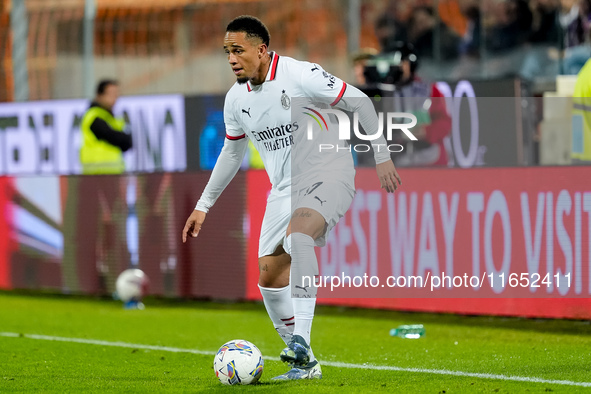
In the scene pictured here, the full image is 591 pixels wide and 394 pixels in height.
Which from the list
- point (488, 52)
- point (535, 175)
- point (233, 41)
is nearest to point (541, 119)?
point (535, 175)

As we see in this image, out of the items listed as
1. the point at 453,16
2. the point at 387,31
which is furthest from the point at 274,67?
the point at 387,31

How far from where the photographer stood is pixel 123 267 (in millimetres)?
11695

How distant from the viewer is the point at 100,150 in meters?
12.6

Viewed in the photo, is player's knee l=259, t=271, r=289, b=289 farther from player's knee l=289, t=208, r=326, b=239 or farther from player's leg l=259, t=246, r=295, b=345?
player's knee l=289, t=208, r=326, b=239

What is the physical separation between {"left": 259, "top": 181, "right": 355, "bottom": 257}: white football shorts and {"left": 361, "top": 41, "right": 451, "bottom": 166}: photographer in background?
16.3 ft

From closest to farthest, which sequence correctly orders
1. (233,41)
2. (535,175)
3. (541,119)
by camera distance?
(233,41)
(535,175)
(541,119)

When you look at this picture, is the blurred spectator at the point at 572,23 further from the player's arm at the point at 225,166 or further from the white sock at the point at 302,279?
the white sock at the point at 302,279

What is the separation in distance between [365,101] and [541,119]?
4944 mm

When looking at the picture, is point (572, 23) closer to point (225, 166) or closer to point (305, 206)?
point (225, 166)

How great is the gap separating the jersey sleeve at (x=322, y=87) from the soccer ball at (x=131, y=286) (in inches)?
210

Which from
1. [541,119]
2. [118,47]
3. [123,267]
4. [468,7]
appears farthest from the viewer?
[118,47]

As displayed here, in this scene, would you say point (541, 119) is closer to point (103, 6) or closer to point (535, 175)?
point (535, 175)

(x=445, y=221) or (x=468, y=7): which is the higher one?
(x=468, y=7)

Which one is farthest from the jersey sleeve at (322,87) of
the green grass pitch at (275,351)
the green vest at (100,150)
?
the green vest at (100,150)
